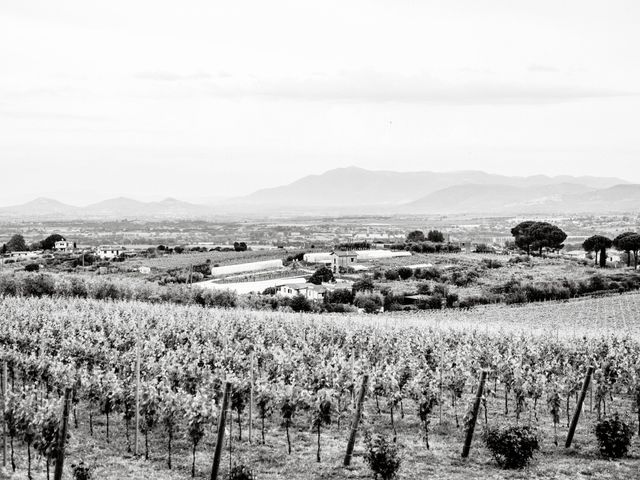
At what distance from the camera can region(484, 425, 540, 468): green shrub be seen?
13.3m

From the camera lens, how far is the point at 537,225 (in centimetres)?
8881

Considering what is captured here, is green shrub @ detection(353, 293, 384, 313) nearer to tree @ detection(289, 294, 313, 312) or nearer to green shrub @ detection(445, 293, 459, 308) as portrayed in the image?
tree @ detection(289, 294, 313, 312)

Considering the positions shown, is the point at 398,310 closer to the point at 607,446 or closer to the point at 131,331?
the point at 131,331

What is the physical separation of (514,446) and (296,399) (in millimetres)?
4226

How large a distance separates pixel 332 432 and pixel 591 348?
29.6 feet

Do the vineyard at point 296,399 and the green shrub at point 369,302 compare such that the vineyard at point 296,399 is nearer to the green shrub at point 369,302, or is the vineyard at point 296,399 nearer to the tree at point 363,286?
the green shrub at point 369,302

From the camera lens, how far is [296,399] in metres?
14.7

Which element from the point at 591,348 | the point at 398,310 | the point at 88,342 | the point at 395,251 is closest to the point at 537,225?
the point at 395,251

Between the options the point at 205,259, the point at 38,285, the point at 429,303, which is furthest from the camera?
the point at 205,259

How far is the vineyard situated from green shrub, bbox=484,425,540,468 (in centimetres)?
26

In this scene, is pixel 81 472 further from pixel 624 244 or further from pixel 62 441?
pixel 624 244

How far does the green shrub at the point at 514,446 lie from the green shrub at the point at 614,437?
1577mm

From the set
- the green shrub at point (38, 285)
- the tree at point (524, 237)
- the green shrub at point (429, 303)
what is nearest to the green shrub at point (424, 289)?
the green shrub at point (429, 303)

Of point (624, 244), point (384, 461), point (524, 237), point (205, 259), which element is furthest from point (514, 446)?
point (524, 237)
